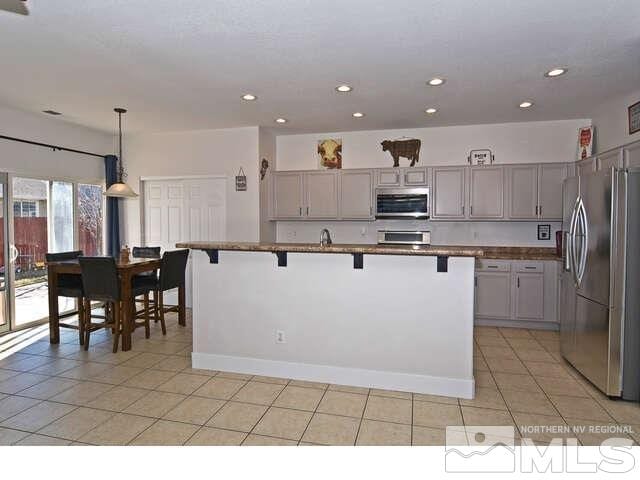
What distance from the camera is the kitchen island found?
2830 millimetres

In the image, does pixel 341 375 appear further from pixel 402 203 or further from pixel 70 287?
pixel 70 287

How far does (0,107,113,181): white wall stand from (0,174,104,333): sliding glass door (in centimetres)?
15

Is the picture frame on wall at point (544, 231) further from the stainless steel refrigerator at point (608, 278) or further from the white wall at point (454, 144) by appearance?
the stainless steel refrigerator at point (608, 278)

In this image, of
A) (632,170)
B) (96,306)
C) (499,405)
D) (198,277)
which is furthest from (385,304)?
(96,306)

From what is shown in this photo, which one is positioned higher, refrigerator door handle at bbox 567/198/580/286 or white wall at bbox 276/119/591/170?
white wall at bbox 276/119/591/170

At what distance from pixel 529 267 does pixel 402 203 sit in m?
1.74

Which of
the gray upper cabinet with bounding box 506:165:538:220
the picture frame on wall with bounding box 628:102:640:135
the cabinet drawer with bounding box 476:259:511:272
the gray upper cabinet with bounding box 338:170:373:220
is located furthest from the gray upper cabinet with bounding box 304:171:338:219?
the picture frame on wall with bounding box 628:102:640:135

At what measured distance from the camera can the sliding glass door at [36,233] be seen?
14.3ft

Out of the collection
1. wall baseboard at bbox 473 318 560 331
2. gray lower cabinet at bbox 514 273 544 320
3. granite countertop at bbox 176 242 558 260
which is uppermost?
granite countertop at bbox 176 242 558 260

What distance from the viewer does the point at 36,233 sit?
4742 mm

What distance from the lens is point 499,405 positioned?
2.70m

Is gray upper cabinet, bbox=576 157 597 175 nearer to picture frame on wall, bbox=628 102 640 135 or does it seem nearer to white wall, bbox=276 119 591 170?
picture frame on wall, bbox=628 102 640 135

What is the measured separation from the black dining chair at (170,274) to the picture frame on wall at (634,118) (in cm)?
499
